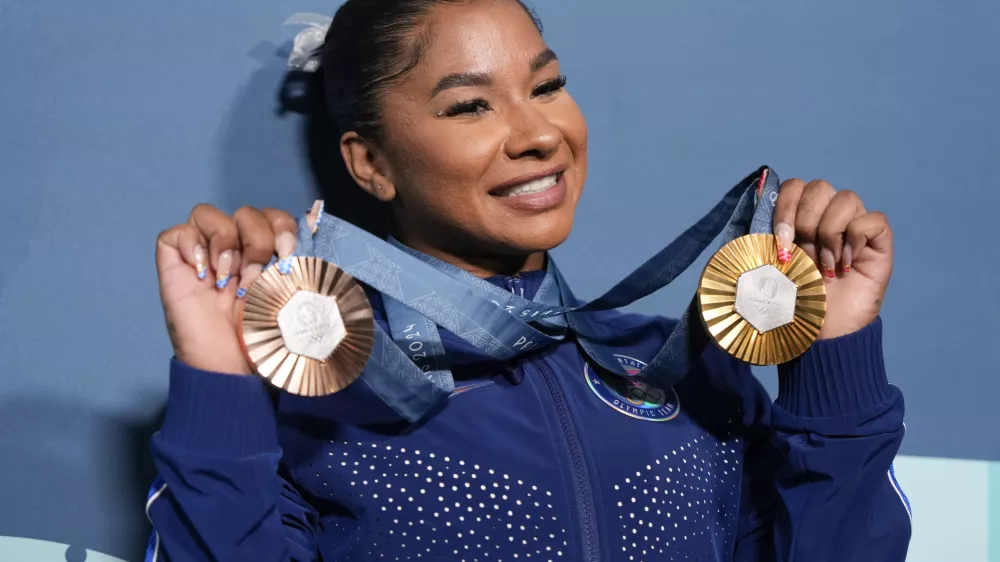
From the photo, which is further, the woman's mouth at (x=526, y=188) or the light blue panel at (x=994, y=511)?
the light blue panel at (x=994, y=511)

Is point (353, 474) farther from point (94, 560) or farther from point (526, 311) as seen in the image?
point (94, 560)

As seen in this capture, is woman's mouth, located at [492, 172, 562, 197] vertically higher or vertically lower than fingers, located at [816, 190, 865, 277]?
lower

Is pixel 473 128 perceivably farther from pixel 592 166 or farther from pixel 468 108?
pixel 592 166

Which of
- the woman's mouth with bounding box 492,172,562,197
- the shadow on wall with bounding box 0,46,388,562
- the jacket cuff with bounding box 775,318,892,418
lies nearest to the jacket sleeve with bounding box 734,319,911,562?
the jacket cuff with bounding box 775,318,892,418

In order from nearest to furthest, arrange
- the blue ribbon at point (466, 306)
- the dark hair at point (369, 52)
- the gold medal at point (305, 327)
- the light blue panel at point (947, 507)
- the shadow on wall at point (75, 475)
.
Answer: the gold medal at point (305, 327)
the blue ribbon at point (466, 306)
the dark hair at point (369, 52)
the shadow on wall at point (75, 475)
the light blue panel at point (947, 507)

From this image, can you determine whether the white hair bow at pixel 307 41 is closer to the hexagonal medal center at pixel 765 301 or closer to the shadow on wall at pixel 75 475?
the shadow on wall at pixel 75 475

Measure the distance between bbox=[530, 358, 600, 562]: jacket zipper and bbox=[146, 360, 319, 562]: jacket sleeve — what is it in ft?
0.97

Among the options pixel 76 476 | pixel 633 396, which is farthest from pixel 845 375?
pixel 76 476

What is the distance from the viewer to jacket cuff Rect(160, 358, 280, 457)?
108 centimetres

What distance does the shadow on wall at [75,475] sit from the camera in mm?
1427

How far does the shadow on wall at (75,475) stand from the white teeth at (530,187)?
0.52 m

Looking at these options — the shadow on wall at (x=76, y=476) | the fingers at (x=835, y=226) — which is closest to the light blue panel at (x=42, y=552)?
the shadow on wall at (x=76, y=476)

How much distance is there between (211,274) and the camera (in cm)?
108

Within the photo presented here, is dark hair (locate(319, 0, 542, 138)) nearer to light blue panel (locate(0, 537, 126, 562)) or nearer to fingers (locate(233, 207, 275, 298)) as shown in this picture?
fingers (locate(233, 207, 275, 298))
